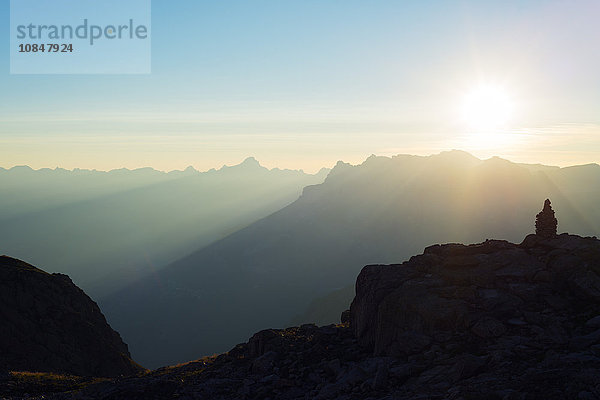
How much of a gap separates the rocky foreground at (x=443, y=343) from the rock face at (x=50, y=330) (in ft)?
57.7

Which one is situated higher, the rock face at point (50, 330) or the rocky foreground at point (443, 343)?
the rocky foreground at point (443, 343)

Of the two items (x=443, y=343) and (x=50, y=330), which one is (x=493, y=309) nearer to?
(x=443, y=343)

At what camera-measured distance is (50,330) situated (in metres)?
53.9

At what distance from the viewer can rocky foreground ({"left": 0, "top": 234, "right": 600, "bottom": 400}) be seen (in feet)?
65.2

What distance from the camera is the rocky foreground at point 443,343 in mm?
19859

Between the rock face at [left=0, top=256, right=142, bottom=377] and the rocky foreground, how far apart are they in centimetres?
1759

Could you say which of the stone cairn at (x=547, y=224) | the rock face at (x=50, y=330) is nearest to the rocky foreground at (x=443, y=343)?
the stone cairn at (x=547, y=224)

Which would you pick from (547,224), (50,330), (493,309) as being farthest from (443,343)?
(50,330)

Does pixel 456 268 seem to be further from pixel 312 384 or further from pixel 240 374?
pixel 240 374

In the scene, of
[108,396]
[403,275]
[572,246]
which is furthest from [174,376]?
[572,246]

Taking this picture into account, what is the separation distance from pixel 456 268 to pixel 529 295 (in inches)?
214

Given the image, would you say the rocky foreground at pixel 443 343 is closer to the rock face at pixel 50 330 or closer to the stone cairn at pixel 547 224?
the stone cairn at pixel 547 224

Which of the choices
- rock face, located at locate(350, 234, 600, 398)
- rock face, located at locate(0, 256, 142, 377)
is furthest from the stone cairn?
rock face, located at locate(0, 256, 142, 377)

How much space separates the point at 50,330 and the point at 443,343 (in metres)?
50.3
